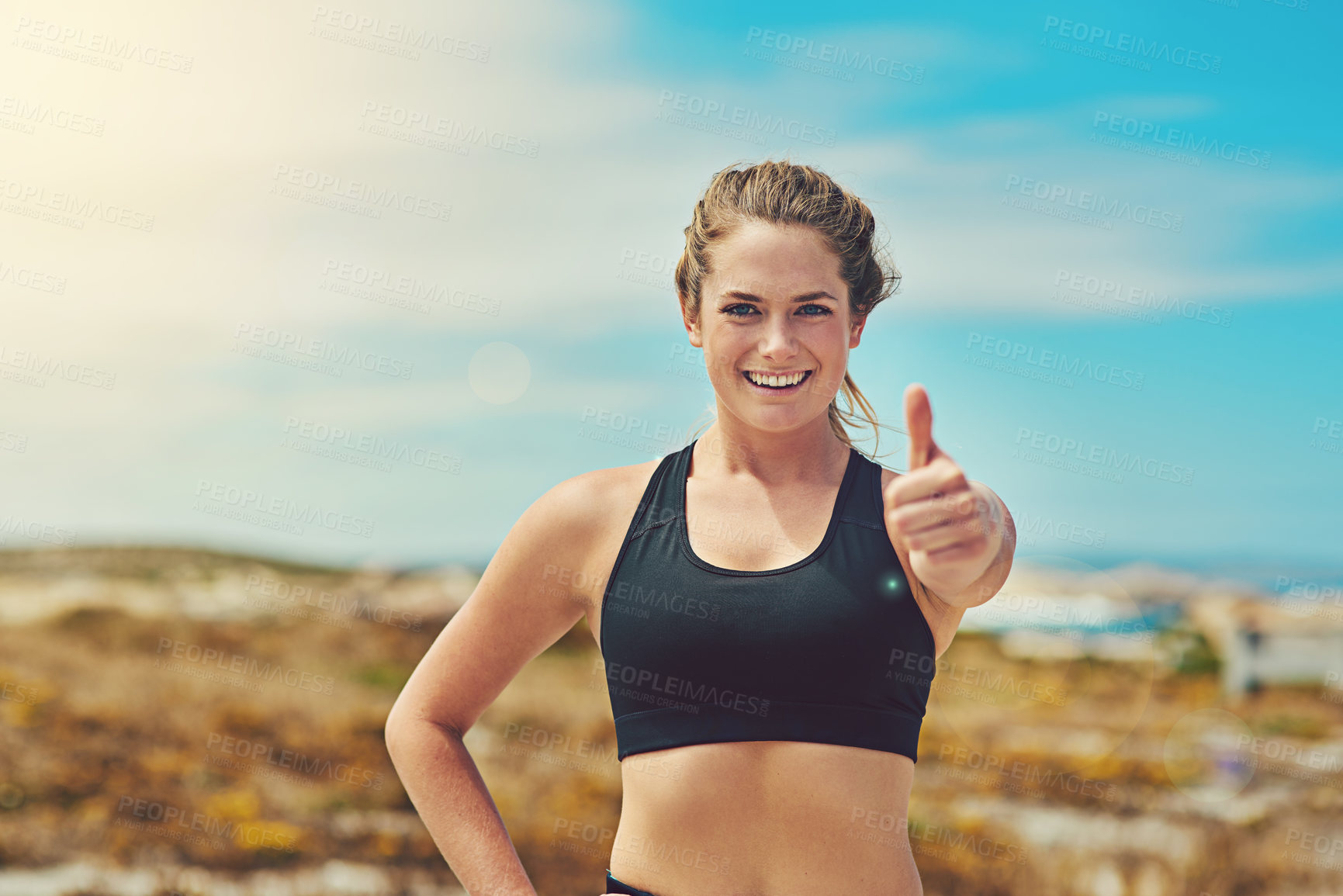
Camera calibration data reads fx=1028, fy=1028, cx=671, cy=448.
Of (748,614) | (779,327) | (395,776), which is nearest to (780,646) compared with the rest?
(748,614)

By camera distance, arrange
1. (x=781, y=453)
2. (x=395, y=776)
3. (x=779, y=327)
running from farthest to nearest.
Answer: (x=395, y=776)
(x=781, y=453)
(x=779, y=327)

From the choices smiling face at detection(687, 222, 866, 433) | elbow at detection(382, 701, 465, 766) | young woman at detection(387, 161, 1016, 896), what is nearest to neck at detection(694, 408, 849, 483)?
young woman at detection(387, 161, 1016, 896)

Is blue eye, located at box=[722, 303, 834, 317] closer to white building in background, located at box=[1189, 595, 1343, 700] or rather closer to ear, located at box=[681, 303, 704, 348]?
ear, located at box=[681, 303, 704, 348]

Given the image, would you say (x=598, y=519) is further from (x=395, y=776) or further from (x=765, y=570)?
(x=395, y=776)

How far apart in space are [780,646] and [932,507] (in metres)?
0.60

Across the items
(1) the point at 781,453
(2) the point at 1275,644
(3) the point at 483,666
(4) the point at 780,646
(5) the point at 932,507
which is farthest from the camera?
(2) the point at 1275,644

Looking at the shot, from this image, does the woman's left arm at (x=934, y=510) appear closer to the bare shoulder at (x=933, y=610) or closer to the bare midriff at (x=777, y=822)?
the bare shoulder at (x=933, y=610)

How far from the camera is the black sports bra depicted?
250 cm

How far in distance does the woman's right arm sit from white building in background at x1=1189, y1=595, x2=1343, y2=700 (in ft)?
38.1

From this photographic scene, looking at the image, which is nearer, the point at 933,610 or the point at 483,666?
the point at 933,610

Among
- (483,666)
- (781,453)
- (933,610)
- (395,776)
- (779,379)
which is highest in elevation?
(779,379)

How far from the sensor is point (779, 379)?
8.75 ft

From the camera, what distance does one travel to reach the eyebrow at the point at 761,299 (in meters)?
2.64

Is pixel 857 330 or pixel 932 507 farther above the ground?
pixel 857 330
